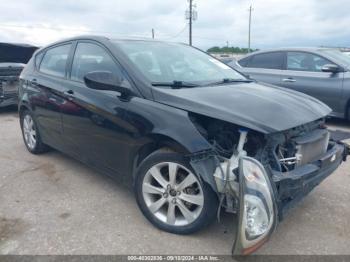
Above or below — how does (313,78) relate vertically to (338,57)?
below

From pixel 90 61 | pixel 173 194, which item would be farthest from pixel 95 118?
pixel 173 194

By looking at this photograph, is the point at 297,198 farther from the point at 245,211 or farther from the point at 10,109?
the point at 10,109

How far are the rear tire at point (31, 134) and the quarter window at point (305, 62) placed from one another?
486cm

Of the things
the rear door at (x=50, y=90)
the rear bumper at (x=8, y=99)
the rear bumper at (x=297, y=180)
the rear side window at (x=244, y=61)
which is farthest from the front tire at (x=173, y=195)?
the rear bumper at (x=8, y=99)

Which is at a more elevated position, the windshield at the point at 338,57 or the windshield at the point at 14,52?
the windshield at the point at 14,52

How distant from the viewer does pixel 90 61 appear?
3.68 metres

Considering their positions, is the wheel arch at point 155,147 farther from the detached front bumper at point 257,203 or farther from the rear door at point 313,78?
the rear door at point 313,78

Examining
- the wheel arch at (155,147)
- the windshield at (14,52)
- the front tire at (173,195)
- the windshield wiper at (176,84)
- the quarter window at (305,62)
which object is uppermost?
the windshield at (14,52)

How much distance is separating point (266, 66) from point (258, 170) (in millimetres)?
5368

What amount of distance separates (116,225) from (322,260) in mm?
1663

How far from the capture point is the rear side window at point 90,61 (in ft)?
11.2

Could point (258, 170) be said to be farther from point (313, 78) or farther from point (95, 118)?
point (313, 78)

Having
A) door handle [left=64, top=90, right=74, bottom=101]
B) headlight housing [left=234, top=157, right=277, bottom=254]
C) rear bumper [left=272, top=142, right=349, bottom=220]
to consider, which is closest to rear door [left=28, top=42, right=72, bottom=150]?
door handle [left=64, top=90, right=74, bottom=101]

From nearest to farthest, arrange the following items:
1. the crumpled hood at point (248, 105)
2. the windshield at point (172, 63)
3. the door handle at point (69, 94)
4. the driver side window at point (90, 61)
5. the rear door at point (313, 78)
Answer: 1. the crumpled hood at point (248, 105)
2. the windshield at point (172, 63)
3. the driver side window at point (90, 61)
4. the door handle at point (69, 94)
5. the rear door at point (313, 78)
